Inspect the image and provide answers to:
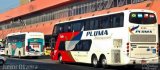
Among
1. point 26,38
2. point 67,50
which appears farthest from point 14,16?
point 67,50

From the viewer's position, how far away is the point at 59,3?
60.1 metres

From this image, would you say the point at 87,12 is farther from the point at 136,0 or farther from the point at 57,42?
the point at 57,42

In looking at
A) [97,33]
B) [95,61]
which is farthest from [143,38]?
[95,61]

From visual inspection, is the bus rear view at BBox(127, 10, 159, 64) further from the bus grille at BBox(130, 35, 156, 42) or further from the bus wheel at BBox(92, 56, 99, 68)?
the bus wheel at BBox(92, 56, 99, 68)

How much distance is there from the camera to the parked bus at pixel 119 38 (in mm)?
22812

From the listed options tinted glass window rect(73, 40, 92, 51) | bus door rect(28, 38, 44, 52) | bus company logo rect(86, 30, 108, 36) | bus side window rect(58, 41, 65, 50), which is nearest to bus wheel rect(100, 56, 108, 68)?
bus company logo rect(86, 30, 108, 36)

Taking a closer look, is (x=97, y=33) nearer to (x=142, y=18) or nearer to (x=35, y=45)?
(x=142, y=18)

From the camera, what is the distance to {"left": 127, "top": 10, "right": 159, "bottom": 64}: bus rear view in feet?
74.7

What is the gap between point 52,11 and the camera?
6569cm

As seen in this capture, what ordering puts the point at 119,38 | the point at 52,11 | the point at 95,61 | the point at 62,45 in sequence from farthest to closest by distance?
the point at 52,11 → the point at 62,45 → the point at 95,61 → the point at 119,38

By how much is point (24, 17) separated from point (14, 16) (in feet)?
15.6

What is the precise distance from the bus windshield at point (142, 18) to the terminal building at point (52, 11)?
11.0 m

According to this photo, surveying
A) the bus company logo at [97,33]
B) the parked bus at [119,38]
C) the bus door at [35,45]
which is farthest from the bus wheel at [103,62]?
the bus door at [35,45]

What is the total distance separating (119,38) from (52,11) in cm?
4306
